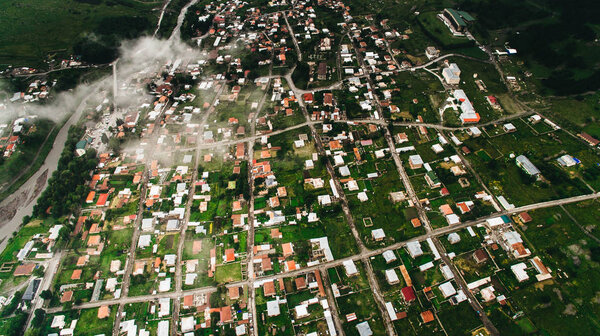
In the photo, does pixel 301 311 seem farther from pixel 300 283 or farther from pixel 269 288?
pixel 269 288

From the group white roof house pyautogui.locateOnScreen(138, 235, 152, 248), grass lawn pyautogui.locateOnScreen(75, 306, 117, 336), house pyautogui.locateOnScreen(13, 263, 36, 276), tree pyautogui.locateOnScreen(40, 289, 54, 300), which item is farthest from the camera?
white roof house pyautogui.locateOnScreen(138, 235, 152, 248)

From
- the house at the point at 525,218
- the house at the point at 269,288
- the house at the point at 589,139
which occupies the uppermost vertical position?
the house at the point at 589,139

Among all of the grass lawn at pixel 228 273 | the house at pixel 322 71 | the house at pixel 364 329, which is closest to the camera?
the house at pixel 364 329

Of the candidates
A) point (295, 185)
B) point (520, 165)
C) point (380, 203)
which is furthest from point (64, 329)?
point (520, 165)

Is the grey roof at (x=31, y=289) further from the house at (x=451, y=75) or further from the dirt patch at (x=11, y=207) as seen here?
the house at (x=451, y=75)

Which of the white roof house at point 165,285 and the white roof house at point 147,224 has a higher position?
the white roof house at point 147,224

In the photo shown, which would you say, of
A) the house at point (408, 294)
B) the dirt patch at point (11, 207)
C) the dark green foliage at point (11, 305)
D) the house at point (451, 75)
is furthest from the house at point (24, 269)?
the house at point (451, 75)

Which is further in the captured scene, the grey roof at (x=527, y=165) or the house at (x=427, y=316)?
the grey roof at (x=527, y=165)

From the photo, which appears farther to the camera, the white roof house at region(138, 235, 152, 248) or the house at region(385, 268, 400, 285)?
the white roof house at region(138, 235, 152, 248)

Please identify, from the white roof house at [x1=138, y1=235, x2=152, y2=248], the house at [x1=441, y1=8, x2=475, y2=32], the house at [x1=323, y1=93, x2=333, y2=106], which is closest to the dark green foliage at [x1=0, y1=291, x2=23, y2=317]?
the white roof house at [x1=138, y1=235, x2=152, y2=248]

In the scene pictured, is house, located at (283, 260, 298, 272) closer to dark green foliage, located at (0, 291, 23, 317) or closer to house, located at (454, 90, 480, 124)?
dark green foliage, located at (0, 291, 23, 317)

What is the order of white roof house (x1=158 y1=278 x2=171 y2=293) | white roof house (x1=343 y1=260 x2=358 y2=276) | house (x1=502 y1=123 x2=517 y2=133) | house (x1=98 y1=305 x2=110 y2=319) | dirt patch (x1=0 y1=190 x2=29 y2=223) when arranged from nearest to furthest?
house (x1=98 y1=305 x2=110 y2=319)
white roof house (x1=343 y1=260 x2=358 y2=276)
white roof house (x1=158 y1=278 x2=171 y2=293)
dirt patch (x1=0 y1=190 x2=29 y2=223)
house (x1=502 y1=123 x2=517 y2=133)
